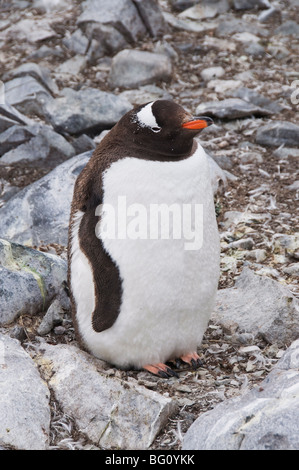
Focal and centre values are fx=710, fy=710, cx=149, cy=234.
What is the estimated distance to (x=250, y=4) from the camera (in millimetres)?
9445

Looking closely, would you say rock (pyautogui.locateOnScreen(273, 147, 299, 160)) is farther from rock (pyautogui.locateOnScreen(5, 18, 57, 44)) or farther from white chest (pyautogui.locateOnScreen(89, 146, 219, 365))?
rock (pyautogui.locateOnScreen(5, 18, 57, 44))

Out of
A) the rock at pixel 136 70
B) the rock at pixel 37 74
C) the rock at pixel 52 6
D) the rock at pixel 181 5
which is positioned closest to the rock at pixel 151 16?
the rock at pixel 181 5

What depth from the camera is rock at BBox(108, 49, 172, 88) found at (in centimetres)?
774

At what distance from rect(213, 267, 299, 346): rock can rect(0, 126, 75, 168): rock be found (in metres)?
2.42

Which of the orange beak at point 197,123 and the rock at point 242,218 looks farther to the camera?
Result: the rock at point 242,218

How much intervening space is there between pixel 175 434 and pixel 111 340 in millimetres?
616

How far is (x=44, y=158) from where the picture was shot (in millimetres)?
6172

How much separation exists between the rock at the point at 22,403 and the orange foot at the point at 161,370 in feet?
1.75

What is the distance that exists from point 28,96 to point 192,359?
14.4ft

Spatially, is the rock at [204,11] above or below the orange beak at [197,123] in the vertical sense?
below

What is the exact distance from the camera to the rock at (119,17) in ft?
27.4

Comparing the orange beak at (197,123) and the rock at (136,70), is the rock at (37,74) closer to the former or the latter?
the rock at (136,70)

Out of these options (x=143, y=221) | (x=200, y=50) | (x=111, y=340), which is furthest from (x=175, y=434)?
(x=200, y=50)

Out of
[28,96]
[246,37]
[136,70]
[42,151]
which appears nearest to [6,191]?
[42,151]
